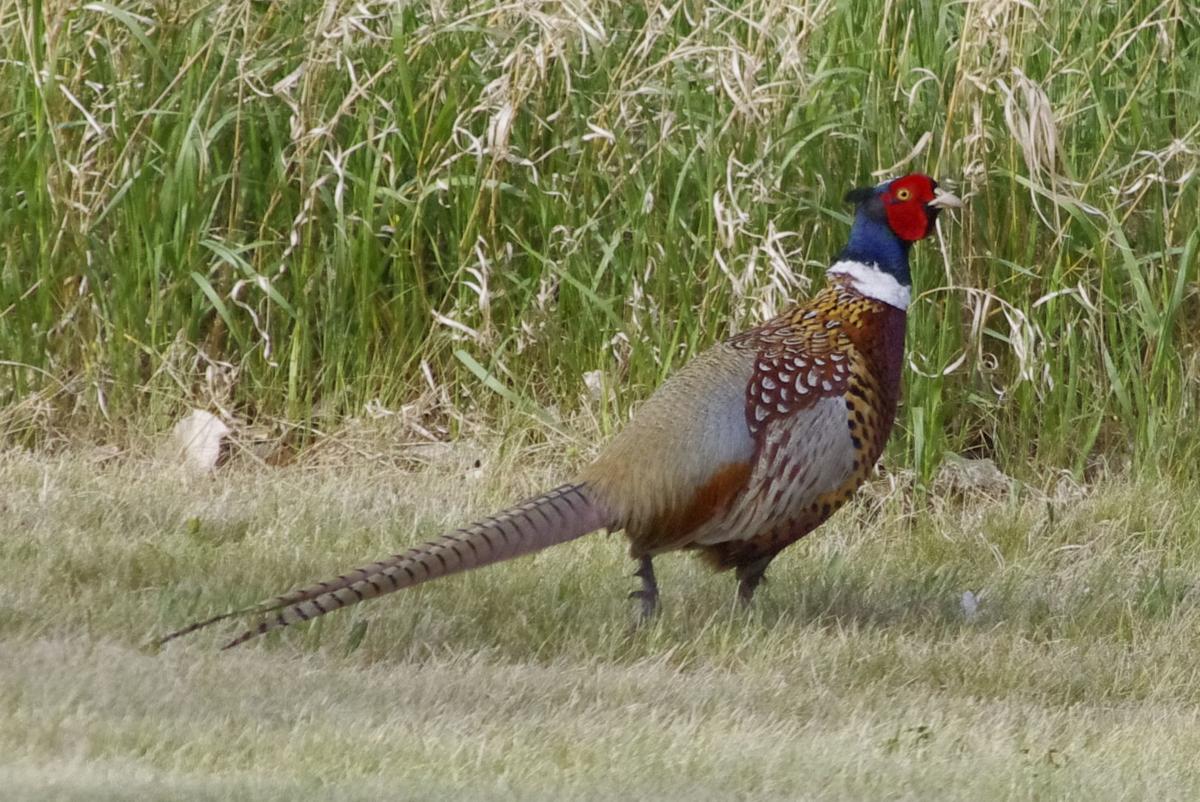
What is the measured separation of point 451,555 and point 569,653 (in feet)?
1.10

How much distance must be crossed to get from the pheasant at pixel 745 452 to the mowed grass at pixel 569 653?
20 centimetres

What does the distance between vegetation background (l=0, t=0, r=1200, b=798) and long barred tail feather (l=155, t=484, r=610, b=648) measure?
0.37 m

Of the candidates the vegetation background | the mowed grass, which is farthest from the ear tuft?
the mowed grass

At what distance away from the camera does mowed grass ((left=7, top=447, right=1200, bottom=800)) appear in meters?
3.27

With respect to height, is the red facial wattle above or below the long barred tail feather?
above

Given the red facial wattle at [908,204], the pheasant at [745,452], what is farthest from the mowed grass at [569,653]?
the red facial wattle at [908,204]

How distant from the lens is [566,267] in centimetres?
557

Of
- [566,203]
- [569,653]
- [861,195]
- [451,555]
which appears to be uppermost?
[861,195]

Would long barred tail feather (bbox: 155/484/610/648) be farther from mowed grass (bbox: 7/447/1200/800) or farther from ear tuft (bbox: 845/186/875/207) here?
ear tuft (bbox: 845/186/875/207)

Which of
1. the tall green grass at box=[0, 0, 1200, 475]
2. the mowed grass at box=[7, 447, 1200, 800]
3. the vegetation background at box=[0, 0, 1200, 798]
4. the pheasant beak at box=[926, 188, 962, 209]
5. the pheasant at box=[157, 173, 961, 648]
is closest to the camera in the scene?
the mowed grass at box=[7, 447, 1200, 800]

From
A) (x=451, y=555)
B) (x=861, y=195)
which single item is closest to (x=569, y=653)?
(x=451, y=555)

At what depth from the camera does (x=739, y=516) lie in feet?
14.1

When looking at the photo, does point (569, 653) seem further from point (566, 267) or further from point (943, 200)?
point (566, 267)

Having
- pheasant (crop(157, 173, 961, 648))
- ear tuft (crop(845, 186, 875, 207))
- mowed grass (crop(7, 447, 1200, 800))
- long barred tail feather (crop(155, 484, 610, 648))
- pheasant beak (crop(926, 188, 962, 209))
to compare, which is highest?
pheasant beak (crop(926, 188, 962, 209))
